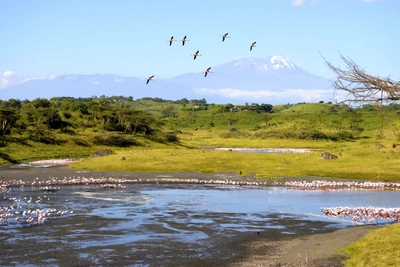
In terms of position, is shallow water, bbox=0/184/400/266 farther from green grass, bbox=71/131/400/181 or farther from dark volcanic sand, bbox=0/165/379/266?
green grass, bbox=71/131/400/181

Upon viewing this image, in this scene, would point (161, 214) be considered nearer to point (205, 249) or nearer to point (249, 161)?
point (205, 249)

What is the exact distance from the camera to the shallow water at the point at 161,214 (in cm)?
2295

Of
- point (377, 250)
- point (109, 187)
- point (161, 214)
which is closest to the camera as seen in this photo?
point (377, 250)

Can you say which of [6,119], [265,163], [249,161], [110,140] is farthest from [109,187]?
[110,140]

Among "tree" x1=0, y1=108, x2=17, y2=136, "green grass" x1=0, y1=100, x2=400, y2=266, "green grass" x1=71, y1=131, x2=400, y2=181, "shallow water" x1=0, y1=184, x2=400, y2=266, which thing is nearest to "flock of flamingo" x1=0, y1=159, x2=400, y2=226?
"shallow water" x1=0, y1=184, x2=400, y2=266

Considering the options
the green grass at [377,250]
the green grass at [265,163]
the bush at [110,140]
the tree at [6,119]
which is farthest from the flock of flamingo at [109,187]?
the bush at [110,140]

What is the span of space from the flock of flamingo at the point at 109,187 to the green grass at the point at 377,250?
730cm

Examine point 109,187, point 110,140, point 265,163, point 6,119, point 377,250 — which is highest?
point 6,119

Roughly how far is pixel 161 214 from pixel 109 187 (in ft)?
44.4

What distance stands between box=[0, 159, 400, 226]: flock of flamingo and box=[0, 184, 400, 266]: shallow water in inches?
Result: 14.9

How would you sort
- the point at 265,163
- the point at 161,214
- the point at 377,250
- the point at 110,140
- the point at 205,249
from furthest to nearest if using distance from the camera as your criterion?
the point at 110,140, the point at 265,163, the point at 161,214, the point at 205,249, the point at 377,250

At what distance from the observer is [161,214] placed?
30500 mm

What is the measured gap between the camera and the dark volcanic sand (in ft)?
64.0

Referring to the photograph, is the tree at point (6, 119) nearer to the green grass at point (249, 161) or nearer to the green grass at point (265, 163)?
the green grass at point (249, 161)
